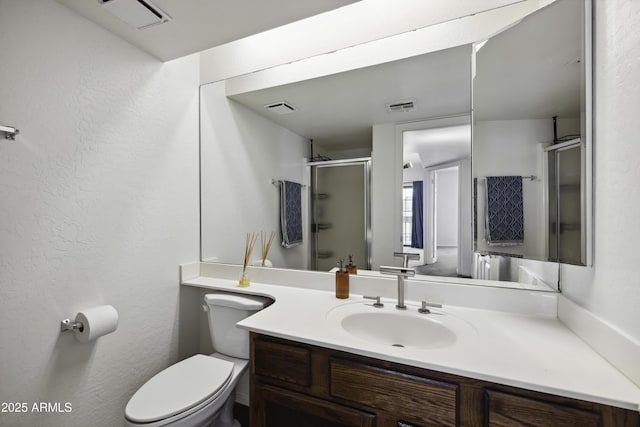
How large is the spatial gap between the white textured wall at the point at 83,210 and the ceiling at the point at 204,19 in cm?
8

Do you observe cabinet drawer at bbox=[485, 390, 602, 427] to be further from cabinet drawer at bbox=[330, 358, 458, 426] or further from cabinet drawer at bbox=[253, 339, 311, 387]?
cabinet drawer at bbox=[253, 339, 311, 387]

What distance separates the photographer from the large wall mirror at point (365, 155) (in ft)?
4.27

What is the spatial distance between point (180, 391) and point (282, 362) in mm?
546

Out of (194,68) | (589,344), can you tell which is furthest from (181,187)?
(589,344)

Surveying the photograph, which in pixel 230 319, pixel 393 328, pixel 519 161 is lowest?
pixel 230 319

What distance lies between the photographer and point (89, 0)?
1137 mm

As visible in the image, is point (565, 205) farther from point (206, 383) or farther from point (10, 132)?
point (10, 132)

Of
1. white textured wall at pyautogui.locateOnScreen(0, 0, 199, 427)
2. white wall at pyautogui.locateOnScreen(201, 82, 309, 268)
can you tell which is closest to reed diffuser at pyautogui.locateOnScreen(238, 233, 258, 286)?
white wall at pyautogui.locateOnScreen(201, 82, 309, 268)

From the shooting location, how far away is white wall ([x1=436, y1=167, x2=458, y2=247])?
132 centimetres

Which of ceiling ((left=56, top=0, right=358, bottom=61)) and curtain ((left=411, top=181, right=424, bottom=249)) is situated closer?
ceiling ((left=56, top=0, right=358, bottom=61))

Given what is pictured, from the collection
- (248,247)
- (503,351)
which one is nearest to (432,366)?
(503,351)

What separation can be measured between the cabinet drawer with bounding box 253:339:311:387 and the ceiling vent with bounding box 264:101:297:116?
1347 mm

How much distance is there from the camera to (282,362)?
3.43 ft

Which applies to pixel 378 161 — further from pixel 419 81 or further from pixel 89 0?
pixel 89 0
